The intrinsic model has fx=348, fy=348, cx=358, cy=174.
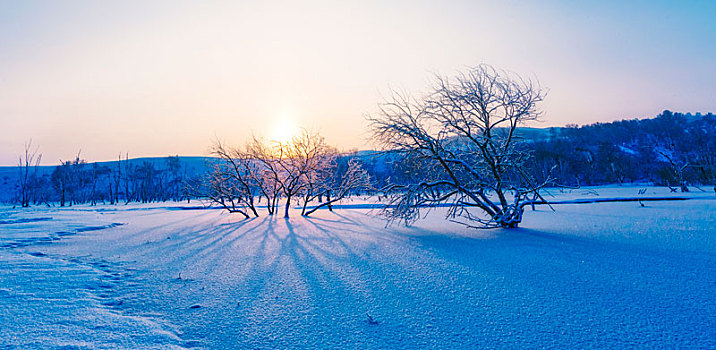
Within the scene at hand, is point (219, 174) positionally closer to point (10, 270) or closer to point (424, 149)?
point (424, 149)

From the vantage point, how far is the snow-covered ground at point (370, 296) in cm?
312

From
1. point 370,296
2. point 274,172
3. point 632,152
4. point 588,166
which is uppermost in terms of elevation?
point 632,152

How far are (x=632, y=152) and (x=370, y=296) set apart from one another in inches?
4002

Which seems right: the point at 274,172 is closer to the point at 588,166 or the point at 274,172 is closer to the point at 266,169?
the point at 266,169

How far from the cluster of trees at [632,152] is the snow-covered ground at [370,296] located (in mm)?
44498

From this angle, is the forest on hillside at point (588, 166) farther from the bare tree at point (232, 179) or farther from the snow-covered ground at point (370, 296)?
the snow-covered ground at point (370, 296)

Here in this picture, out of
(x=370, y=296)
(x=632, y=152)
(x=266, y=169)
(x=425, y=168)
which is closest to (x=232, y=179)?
(x=266, y=169)

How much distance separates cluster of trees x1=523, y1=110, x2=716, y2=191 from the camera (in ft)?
185

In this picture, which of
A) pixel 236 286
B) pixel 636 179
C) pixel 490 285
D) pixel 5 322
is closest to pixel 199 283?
pixel 236 286

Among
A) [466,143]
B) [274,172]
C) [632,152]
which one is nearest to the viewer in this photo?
[466,143]

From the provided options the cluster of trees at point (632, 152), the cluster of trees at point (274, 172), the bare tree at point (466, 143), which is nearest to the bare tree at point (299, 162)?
the cluster of trees at point (274, 172)

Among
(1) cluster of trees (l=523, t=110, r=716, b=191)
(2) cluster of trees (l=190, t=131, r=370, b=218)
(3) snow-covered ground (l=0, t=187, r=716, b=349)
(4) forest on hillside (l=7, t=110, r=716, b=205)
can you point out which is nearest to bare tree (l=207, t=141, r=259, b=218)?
(2) cluster of trees (l=190, t=131, r=370, b=218)

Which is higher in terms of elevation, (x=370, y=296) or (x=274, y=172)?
(x=274, y=172)

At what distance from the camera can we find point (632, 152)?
82438 millimetres
